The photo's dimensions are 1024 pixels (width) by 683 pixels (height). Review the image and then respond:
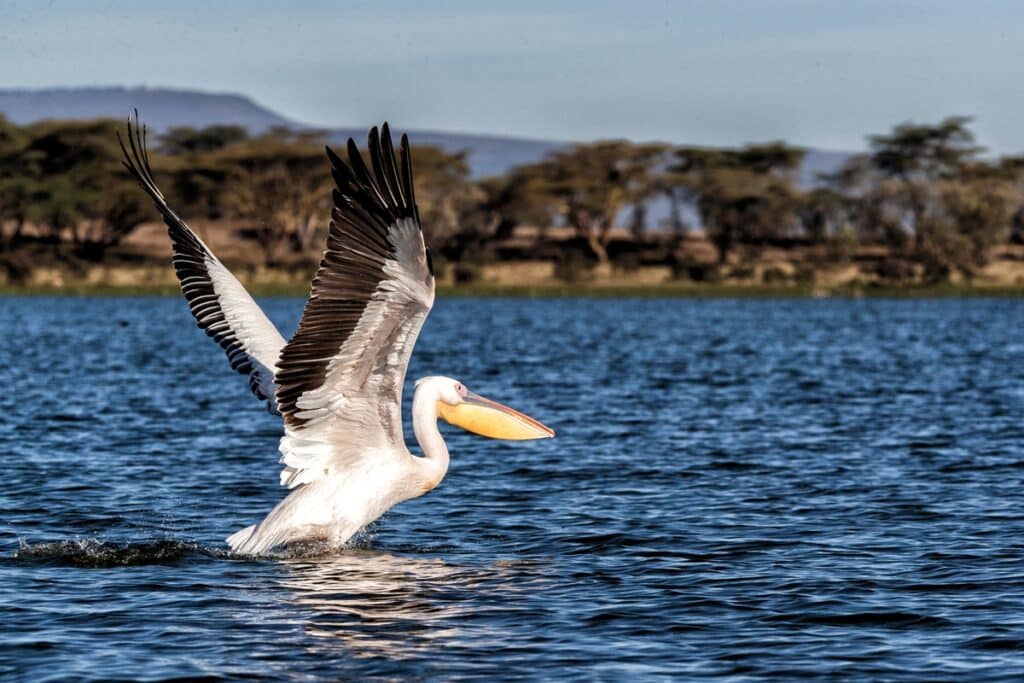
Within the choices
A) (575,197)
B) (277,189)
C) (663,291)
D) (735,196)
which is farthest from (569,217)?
(277,189)

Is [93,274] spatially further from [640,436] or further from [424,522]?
[424,522]

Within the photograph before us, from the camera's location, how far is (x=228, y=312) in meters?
11.4

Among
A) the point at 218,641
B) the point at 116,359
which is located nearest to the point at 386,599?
the point at 218,641

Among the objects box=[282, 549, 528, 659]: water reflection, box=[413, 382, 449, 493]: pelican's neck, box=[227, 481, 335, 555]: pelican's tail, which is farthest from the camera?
box=[413, 382, 449, 493]: pelican's neck

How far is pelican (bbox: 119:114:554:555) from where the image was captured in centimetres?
883

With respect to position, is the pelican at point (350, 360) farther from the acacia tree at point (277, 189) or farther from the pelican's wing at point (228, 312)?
the acacia tree at point (277, 189)

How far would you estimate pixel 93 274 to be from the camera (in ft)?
251

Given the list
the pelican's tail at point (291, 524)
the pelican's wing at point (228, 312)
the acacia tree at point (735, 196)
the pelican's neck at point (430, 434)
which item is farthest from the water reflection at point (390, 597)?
the acacia tree at point (735, 196)

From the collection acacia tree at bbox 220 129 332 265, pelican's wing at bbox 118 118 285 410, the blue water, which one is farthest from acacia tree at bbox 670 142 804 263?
pelican's wing at bbox 118 118 285 410

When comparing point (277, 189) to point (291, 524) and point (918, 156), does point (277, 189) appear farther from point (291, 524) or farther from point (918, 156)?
point (291, 524)

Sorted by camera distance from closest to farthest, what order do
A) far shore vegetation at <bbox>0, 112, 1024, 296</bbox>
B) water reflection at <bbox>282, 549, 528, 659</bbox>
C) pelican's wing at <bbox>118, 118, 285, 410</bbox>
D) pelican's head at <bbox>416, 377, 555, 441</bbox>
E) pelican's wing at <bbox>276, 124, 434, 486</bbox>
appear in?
water reflection at <bbox>282, 549, 528, 659</bbox> → pelican's wing at <bbox>276, 124, 434, 486</bbox> → pelican's head at <bbox>416, 377, 555, 441</bbox> → pelican's wing at <bbox>118, 118, 285, 410</bbox> → far shore vegetation at <bbox>0, 112, 1024, 296</bbox>

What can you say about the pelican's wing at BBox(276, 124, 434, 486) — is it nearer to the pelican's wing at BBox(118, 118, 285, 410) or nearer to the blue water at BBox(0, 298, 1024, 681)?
the blue water at BBox(0, 298, 1024, 681)

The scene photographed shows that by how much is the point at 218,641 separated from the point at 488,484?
6344mm

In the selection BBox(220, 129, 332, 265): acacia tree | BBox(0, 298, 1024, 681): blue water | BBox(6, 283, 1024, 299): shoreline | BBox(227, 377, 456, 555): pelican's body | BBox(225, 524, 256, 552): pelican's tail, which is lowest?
BBox(6, 283, 1024, 299): shoreline
